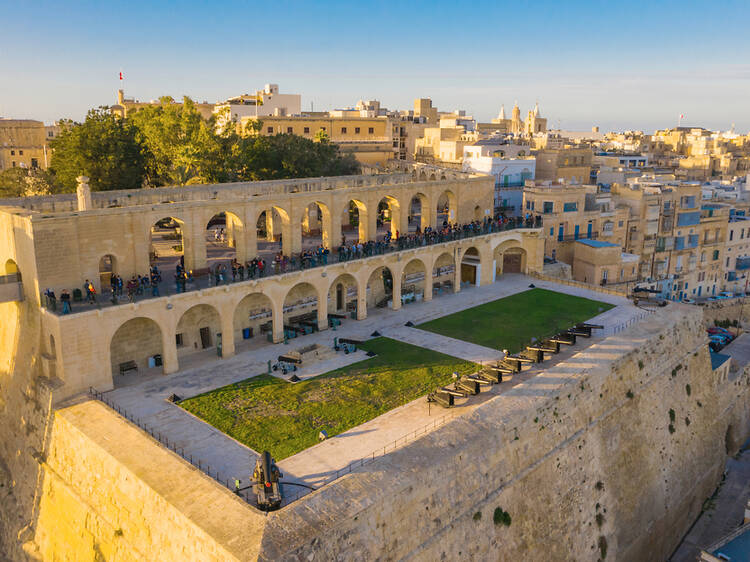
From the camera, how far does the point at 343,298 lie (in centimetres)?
3788

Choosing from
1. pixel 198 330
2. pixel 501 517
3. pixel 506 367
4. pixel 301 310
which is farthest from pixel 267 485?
pixel 301 310

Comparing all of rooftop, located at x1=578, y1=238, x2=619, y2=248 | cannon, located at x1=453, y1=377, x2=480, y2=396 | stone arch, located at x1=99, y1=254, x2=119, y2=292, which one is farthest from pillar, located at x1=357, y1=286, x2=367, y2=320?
rooftop, located at x1=578, y1=238, x2=619, y2=248

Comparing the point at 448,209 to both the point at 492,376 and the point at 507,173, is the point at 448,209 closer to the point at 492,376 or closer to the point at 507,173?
the point at 507,173

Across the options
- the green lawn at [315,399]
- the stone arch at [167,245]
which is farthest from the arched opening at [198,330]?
the green lawn at [315,399]

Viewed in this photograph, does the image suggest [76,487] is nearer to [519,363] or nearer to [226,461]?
[226,461]

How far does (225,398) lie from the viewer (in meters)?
26.5

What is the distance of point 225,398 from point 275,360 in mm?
4427

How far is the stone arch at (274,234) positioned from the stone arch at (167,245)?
16.2 feet

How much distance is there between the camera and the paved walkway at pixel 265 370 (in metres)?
21.9

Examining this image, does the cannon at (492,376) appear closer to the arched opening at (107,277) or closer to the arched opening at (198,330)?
the arched opening at (198,330)

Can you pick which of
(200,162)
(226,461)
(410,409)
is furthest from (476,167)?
(226,461)

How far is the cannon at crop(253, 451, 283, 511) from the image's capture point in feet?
60.9

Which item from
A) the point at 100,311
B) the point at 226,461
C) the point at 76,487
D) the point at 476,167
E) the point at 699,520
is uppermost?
the point at 476,167

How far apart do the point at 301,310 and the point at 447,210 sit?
1026 inches
